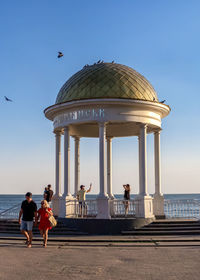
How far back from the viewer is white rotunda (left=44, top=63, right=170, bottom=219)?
691 inches

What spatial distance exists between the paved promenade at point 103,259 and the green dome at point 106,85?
6375 millimetres

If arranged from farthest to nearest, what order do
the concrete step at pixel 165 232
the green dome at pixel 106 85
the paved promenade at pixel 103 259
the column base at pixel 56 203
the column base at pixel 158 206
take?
the column base at pixel 56 203 → the column base at pixel 158 206 → the green dome at pixel 106 85 → the concrete step at pixel 165 232 → the paved promenade at pixel 103 259

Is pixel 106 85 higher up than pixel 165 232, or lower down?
higher up

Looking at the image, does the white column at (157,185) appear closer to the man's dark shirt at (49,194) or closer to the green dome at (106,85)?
the green dome at (106,85)

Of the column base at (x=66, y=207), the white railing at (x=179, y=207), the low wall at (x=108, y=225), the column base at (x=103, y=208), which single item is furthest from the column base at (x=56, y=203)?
the white railing at (x=179, y=207)

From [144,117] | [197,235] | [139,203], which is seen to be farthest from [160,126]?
[197,235]

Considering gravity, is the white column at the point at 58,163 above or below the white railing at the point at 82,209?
above

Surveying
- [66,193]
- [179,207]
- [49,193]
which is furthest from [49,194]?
[179,207]

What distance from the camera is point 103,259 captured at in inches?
408

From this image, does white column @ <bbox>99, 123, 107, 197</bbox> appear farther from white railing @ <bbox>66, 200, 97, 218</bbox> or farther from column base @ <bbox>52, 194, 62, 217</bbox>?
column base @ <bbox>52, 194, 62, 217</bbox>

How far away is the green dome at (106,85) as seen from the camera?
702 inches

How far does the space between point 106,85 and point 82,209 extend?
5.49m

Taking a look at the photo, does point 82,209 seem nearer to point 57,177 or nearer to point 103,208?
point 103,208

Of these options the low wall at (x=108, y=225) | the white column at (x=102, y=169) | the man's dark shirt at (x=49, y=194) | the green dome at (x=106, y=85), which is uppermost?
the green dome at (x=106, y=85)
